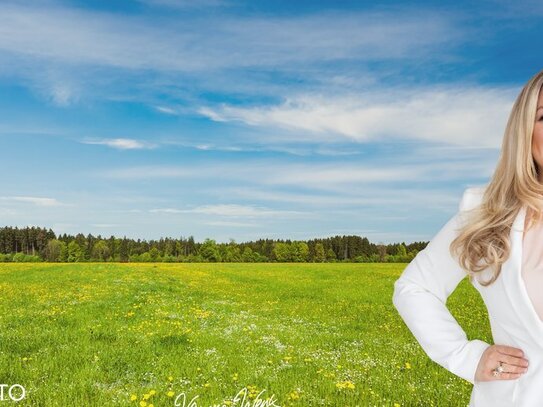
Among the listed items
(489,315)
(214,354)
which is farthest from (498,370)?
(214,354)

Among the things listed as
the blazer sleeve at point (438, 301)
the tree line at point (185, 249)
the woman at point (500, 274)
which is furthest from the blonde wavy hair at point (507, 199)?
the tree line at point (185, 249)

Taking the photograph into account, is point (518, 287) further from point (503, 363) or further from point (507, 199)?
point (507, 199)

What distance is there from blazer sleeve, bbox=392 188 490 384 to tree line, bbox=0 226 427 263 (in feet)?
280

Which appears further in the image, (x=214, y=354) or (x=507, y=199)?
(x=214, y=354)

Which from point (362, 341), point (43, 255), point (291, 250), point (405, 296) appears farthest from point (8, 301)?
point (43, 255)

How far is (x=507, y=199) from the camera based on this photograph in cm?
327

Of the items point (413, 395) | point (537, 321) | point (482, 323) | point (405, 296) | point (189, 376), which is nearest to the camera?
point (537, 321)

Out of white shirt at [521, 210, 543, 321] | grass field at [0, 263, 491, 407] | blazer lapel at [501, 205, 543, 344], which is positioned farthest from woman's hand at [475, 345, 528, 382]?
grass field at [0, 263, 491, 407]

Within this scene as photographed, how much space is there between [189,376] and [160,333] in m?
4.49

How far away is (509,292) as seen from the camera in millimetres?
3045

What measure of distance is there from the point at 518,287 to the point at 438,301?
0.51 m

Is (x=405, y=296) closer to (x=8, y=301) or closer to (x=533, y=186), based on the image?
(x=533, y=186)

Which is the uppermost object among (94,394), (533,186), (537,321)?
(533,186)

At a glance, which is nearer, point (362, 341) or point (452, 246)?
point (452, 246)
